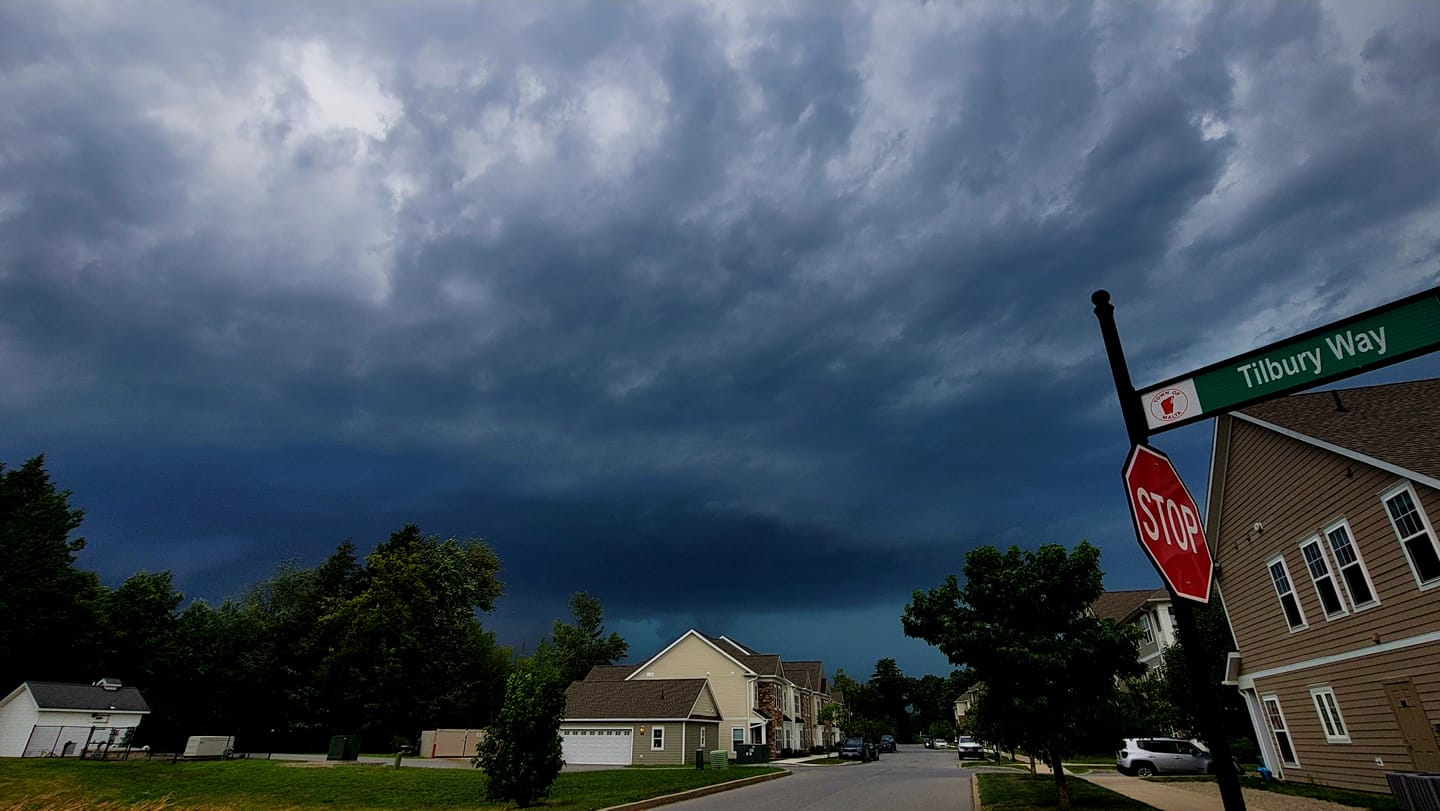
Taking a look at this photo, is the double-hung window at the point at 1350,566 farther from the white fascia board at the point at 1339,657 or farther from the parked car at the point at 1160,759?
the parked car at the point at 1160,759

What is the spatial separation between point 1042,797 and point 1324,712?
745 centimetres

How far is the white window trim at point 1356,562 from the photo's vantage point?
50.0 feet

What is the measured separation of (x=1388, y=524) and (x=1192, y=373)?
50.3 ft

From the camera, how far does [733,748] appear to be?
164 feet

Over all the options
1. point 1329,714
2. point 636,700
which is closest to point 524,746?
point 1329,714

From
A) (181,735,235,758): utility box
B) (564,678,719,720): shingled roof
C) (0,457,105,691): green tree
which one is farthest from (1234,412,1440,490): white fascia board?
(0,457,105,691): green tree

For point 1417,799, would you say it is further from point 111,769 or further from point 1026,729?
point 111,769

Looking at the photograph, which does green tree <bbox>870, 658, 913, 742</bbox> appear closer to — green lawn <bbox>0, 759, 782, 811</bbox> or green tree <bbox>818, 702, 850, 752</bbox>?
green tree <bbox>818, 702, 850, 752</bbox>

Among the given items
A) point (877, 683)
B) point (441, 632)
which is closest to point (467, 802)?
point (441, 632)

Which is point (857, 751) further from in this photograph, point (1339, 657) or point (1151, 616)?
point (1339, 657)

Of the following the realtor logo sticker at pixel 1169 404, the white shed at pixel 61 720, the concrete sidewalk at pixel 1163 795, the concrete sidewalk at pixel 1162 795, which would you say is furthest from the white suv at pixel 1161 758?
the white shed at pixel 61 720

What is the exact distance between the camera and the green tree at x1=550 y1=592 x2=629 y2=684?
86262 mm

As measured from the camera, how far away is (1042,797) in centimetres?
1791

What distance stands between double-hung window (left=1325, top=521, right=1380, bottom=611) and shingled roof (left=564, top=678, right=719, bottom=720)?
113ft
